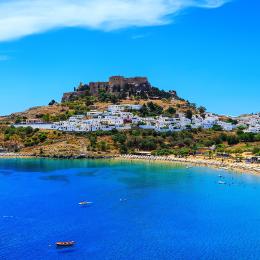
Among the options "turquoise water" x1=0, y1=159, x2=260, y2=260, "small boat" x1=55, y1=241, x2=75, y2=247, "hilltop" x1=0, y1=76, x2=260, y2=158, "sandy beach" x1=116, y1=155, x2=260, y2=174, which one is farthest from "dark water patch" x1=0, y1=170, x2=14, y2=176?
"small boat" x1=55, y1=241, x2=75, y2=247

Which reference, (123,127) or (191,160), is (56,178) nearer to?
(191,160)

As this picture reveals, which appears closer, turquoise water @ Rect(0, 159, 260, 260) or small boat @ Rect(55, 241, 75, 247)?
turquoise water @ Rect(0, 159, 260, 260)

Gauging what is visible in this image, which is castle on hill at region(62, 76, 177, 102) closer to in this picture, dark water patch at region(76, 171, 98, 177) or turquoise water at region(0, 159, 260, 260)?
dark water patch at region(76, 171, 98, 177)

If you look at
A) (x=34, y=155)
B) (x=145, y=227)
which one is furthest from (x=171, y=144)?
(x=145, y=227)

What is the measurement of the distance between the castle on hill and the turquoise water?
5427 centimetres

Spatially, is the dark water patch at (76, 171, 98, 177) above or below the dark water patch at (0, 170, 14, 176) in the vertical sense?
below

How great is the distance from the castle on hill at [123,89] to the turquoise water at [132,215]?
54269mm

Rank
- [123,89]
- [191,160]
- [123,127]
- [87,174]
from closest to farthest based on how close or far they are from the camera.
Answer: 1. [87,174]
2. [191,160]
3. [123,127]
4. [123,89]

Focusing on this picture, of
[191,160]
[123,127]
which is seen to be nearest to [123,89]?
[123,127]

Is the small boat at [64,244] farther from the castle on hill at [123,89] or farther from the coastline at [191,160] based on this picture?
the castle on hill at [123,89]

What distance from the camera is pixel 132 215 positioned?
40.6 m

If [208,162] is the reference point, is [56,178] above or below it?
below

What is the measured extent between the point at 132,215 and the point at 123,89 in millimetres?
82121

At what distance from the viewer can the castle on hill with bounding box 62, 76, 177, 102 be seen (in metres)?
120
